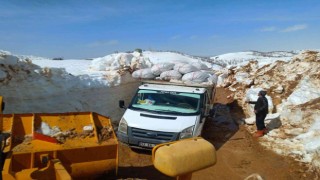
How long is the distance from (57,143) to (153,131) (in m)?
3.47

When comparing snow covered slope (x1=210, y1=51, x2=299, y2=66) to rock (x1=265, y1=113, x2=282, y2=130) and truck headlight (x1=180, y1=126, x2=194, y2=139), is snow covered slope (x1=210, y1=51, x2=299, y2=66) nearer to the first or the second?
rock (x1=265, y1=113, x2=282, y2=130)

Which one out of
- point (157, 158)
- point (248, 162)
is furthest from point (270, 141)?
point (157, 158)

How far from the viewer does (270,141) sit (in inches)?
433

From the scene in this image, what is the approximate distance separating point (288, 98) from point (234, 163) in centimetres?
618

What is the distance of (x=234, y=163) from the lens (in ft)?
29.0

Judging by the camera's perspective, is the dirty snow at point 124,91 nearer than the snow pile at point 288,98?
No

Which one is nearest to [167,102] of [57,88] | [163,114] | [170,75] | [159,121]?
[163,114]

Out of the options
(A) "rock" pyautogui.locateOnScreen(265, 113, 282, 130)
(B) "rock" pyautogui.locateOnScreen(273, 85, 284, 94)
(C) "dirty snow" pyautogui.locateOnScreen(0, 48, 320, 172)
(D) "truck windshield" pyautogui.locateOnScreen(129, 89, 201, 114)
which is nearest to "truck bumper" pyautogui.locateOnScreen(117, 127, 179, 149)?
(D) "truck windshield" pyautogui.locateOnScreen(129, 89, 201, 114)

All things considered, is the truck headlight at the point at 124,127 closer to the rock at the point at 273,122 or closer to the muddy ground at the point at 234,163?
the muddy ground at the point at 234,163

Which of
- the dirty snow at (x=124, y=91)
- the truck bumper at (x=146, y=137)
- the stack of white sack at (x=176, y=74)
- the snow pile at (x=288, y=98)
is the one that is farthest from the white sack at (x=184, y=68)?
the truck bumper at (x=146, y=137)

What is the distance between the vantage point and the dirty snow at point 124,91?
10.2 meters

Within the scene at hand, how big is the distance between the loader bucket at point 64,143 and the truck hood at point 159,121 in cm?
234

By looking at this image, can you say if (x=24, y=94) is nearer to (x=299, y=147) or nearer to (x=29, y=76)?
(x=29, y=76)

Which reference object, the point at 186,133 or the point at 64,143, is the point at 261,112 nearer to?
the point at 186,133
